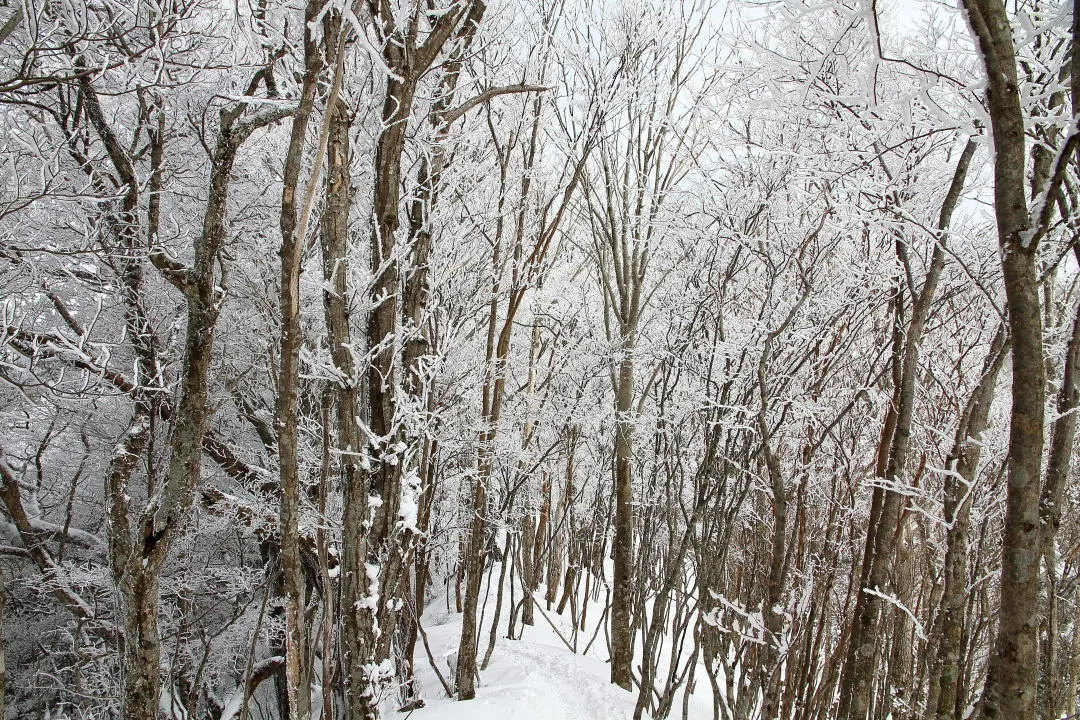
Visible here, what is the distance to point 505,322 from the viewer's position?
5.33 m

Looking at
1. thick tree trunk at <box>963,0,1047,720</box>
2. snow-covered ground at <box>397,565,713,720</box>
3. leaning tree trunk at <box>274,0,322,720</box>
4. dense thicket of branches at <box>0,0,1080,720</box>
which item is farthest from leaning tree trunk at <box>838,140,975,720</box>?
leaning tree trunk at <box>274,0,322,720</box>

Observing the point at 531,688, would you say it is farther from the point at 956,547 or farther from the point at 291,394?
the point at 291,394

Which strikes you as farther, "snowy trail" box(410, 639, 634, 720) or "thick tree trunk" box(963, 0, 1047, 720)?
"snowy trail" box(410, 639, 634, 720)

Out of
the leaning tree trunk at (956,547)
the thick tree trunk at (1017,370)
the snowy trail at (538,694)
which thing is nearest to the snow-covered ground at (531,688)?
the snowy trail at (538,694)

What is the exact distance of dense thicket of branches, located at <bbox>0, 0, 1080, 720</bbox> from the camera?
2.07m

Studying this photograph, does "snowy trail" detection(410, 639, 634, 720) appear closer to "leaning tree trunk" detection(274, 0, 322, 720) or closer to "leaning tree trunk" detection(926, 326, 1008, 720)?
"leaning tree trunk" detection(926, 326, 1008, 720)

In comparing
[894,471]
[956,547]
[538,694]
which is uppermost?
[894,471]

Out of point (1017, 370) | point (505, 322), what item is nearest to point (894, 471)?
point (1017, 370)

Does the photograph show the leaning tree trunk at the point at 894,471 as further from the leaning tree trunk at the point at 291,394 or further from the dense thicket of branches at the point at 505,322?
the leaning tree trunk at the point at 291,394

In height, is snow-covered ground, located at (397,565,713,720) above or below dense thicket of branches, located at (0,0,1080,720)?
below

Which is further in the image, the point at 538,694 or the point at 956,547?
the point at 538,694

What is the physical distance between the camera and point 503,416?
303 inches

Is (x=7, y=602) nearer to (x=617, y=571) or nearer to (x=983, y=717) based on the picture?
(x=617, y=571)

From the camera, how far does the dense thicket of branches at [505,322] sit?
2070 mm
